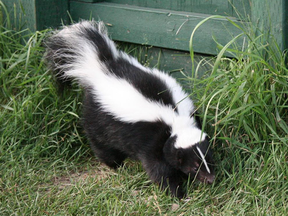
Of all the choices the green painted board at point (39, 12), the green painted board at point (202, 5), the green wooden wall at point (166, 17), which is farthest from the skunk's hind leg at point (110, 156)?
the green painted board at point (39, 12)

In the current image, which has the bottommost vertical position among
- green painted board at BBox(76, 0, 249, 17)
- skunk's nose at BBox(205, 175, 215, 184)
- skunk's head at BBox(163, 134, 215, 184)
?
skunk's nose at BBox(205, 175, 215, 184)

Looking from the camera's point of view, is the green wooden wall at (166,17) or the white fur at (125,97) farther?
the green wooden wall at (166,17)

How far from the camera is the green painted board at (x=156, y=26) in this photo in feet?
15.0

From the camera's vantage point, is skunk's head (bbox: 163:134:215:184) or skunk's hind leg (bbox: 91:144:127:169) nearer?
skunk's head (bbox: 163:134:215:184)

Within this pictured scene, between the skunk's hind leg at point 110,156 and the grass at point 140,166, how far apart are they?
8 centimetres

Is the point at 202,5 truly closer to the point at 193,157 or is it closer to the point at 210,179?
the point at 193,157

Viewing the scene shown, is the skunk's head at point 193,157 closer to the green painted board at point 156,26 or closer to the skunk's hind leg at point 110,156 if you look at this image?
the skunk's hind leg at point 110,156

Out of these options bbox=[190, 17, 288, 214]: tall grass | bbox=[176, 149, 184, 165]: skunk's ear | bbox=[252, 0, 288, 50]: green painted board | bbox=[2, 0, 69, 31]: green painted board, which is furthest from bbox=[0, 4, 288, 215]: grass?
bbox=[2, 0, 69, 31]: green painted board

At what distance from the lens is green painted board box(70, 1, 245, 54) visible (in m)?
4.57

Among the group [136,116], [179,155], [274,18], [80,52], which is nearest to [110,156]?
[136,116]

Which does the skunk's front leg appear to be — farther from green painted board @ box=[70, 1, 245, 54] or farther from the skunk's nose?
green painted board @ box=[70, 1, 245, 54]

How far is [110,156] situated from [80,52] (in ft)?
2.96

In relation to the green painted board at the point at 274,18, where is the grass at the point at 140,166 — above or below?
below

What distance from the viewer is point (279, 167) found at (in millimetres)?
3750
